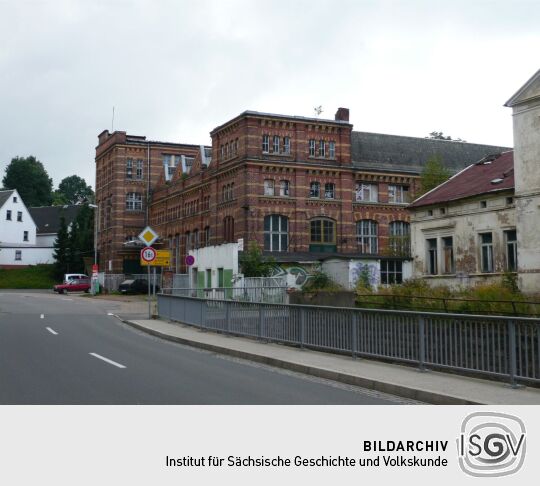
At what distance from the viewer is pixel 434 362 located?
472 inches

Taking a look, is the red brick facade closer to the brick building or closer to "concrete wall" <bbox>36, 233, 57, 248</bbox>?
the brick building

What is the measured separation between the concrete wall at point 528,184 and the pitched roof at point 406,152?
21464 mm

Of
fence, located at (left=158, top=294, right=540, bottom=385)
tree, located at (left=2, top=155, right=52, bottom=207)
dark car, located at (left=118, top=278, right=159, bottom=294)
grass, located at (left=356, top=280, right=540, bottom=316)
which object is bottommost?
fence, located at (left=158, top=294, right=540, bottom=385)

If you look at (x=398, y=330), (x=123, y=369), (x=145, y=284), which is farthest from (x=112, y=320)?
(x=145, y=284)

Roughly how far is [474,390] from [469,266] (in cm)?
2433

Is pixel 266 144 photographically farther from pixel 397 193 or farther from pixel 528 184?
pixel 528 184

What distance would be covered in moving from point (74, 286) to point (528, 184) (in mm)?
46676

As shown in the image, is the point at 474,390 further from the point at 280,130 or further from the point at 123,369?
the point at 280,130

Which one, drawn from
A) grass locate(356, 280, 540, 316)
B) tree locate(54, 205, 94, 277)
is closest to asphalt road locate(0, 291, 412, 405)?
grass locate(356, 280, 540, 316)

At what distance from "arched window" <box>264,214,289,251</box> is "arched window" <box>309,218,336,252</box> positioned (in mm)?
1921

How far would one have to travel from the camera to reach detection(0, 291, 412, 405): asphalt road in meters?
9.55

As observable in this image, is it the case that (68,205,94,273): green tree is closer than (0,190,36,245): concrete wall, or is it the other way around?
(68,205,94,273): green tree

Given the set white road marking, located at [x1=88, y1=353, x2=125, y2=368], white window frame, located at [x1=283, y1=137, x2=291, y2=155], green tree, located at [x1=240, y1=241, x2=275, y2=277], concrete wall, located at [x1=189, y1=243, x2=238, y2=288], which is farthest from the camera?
white window frame, located at [x1=283, y1=137, x2=291, y2=155]

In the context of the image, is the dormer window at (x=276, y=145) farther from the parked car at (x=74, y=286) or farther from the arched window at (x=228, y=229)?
the parked car at (x=74, y=286)
